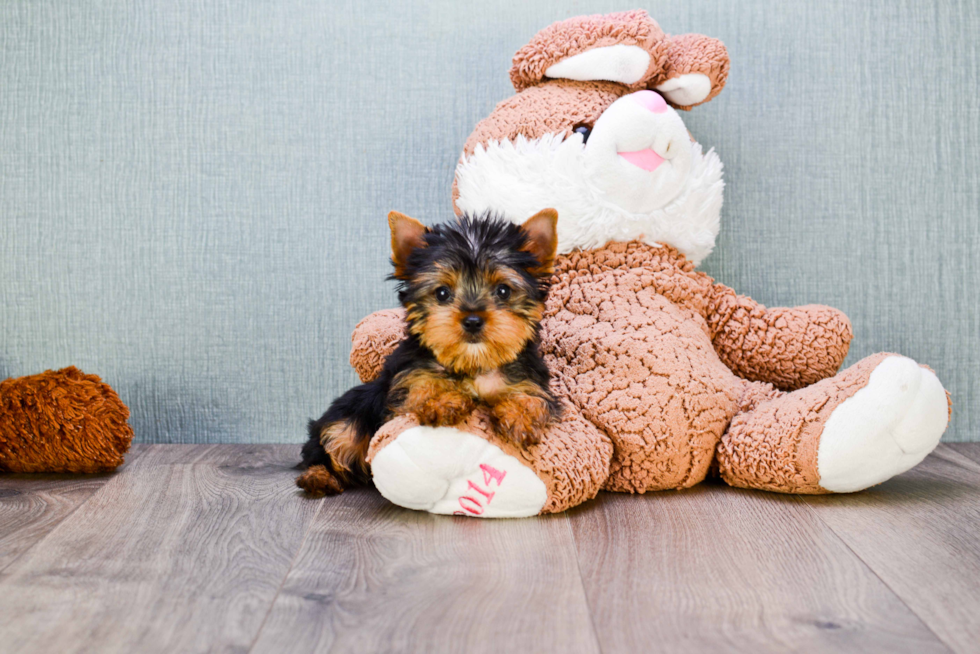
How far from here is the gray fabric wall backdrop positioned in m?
2.18

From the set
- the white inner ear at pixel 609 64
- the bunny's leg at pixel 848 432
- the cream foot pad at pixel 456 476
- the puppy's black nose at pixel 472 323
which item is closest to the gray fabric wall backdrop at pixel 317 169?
the white inner ear at pixel 609 64

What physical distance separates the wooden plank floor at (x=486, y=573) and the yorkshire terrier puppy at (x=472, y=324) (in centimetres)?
23

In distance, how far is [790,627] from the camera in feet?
3.32

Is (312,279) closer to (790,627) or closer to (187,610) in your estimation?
(187,610)

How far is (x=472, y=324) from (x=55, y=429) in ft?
3.87

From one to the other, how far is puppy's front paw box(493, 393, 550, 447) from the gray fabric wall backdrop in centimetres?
88

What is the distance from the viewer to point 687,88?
1854 millimetres

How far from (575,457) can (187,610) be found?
0.74 m

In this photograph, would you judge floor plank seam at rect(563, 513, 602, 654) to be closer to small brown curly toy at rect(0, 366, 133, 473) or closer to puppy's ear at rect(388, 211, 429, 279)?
puppy's ear at rect(388, 211, 429, 279)

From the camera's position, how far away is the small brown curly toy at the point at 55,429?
1.83 m

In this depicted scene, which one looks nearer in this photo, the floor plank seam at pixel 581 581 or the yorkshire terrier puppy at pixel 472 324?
the floor plank seam at pixel 581 581

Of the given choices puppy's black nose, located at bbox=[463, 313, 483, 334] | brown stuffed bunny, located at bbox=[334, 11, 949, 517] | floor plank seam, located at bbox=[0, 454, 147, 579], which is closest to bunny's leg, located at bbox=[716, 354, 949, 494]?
brown stuffed bunny, located at bbox=[334, 11, 949, 517]

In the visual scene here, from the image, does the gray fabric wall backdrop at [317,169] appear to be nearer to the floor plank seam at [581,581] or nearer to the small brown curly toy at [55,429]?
the small brown curly toy at [55,429]

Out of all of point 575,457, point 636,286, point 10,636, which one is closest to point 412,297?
point 575,457
